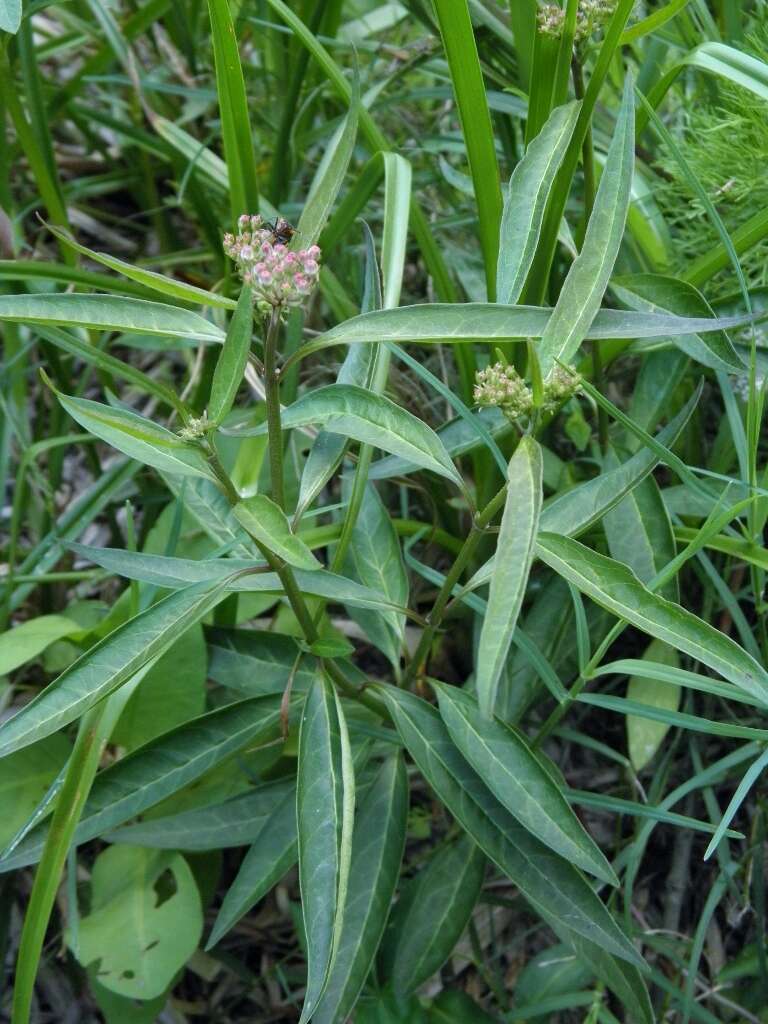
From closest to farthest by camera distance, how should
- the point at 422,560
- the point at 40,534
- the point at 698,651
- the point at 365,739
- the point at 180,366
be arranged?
the point at 698,651
the point at 365,739
the point at 422,560
the point at 40,534
the point at 180,366

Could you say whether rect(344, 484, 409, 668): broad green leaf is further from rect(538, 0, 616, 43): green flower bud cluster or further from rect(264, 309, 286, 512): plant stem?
rect(538, 0, 616, 43): green flower bud cluster

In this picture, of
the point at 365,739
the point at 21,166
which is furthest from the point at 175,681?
the point at 21,166

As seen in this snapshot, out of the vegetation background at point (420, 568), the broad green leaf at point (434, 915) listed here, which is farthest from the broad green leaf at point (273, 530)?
the broad green leaf at point (434, 915)

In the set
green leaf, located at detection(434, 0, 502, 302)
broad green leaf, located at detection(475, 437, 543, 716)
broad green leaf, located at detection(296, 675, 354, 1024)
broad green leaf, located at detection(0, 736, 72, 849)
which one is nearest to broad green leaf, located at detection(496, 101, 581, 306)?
green leaf, located at detection(434, 0, 502, 302)

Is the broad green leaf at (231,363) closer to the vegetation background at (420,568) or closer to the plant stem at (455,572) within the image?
the vegetation background at (420,568)

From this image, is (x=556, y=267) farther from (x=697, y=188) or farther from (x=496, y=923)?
→ (x=496, y=923)

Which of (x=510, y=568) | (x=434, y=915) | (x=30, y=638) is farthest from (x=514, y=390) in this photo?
(x=30, y=638)
